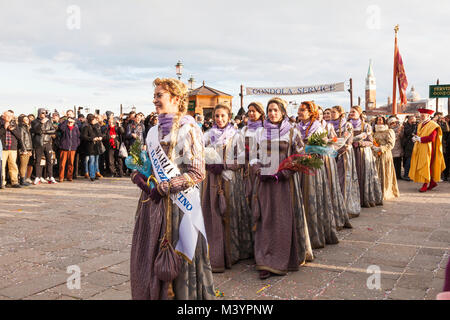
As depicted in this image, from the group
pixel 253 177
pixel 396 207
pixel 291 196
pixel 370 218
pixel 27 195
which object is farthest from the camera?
pixel 27 195

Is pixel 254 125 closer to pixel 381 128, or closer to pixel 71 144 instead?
pixel 381 128

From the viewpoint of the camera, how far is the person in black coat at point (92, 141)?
1299 centimetres

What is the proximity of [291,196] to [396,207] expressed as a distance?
494 cm

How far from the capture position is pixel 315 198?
5.78 m

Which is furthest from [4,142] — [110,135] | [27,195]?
[110,135]

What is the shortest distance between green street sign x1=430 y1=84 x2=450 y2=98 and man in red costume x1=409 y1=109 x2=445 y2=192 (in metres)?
6.80

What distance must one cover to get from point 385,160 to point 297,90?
1513 cm

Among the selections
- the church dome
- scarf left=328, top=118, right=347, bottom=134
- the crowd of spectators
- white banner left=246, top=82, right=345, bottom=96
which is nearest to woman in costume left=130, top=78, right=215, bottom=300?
scarf left=328, top=118, right=347, bottom=134

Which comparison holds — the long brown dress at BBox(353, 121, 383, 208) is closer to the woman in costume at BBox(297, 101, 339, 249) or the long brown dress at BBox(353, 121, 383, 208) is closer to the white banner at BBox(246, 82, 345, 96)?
A: the woman in costume at BBox(297, 101, 339, 249)

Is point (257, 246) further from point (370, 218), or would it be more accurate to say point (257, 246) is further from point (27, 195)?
point (27, 195)

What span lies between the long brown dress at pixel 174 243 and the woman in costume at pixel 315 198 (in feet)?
9.22

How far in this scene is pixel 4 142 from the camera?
1115 centimetres

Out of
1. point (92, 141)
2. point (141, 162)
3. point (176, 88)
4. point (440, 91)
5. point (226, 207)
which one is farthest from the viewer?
point (440, 91)

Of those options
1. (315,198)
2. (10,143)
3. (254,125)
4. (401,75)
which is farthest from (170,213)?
(401,75)
